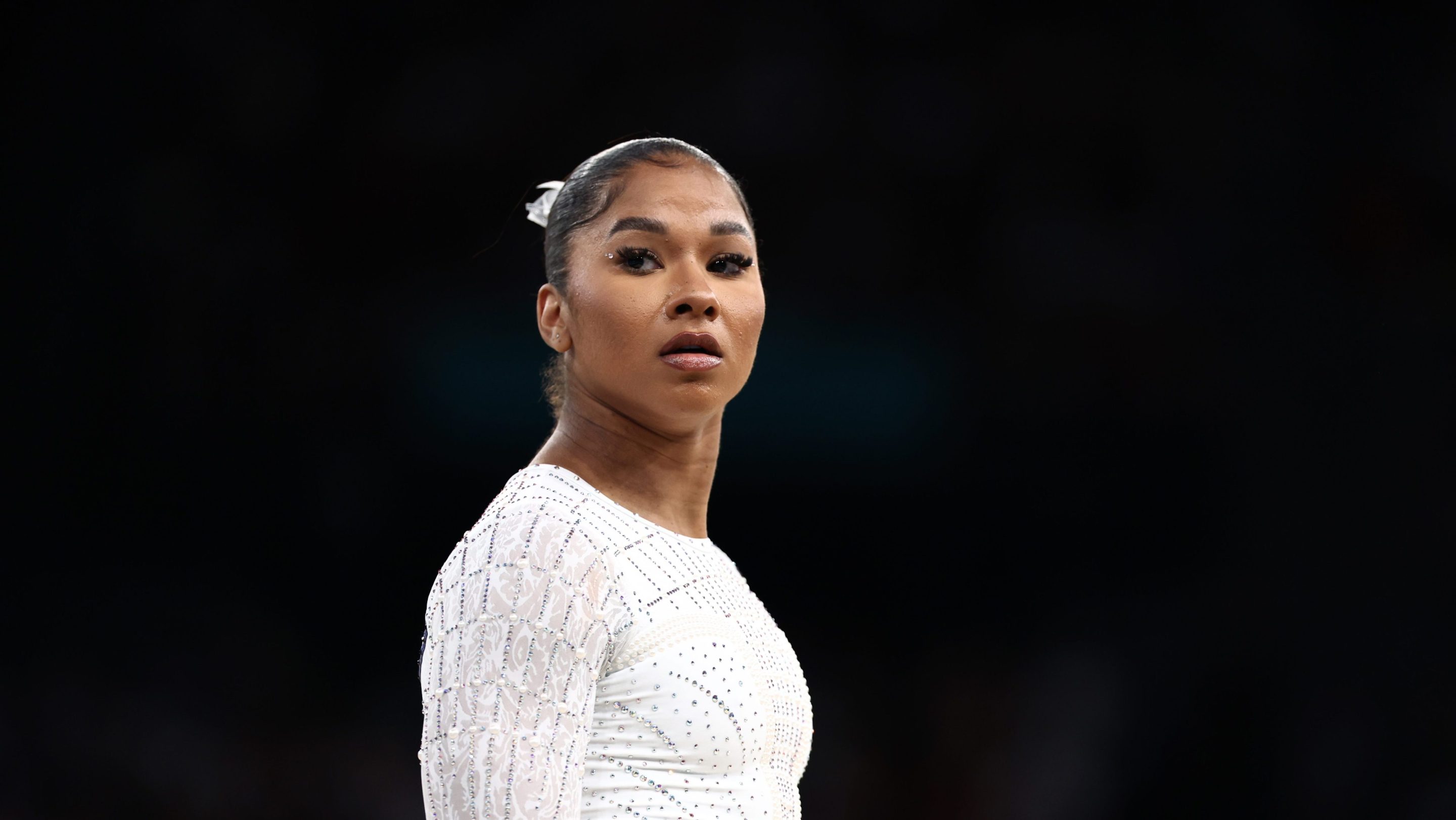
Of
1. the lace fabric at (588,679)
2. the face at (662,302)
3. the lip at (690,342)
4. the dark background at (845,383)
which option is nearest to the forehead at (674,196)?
the face at (662,302)

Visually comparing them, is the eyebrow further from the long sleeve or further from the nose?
the long sleeve

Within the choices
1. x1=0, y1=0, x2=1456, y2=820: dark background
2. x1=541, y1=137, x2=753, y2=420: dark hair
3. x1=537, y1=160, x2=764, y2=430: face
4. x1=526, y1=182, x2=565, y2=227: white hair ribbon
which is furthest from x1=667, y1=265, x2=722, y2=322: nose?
x1=0, y1=0, x2=1456, y2=820: dark background

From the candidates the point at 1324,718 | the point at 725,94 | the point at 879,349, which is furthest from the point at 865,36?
the point at 1324,718

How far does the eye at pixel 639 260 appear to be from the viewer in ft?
3.99

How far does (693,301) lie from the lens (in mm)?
1203

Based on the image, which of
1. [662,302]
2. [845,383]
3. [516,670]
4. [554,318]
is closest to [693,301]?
[662,302]

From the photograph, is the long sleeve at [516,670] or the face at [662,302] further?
the face at [662,302]

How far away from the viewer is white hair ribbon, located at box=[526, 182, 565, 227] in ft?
4.58

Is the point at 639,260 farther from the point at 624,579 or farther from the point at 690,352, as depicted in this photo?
the point at 624,579

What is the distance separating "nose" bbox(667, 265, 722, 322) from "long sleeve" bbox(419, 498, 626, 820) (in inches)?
9.6

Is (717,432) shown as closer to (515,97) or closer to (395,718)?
(395,718)

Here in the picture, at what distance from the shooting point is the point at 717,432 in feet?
4.47

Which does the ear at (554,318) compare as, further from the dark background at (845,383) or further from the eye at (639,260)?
the dark background at (845,383)

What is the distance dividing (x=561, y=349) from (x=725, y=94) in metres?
2.09
